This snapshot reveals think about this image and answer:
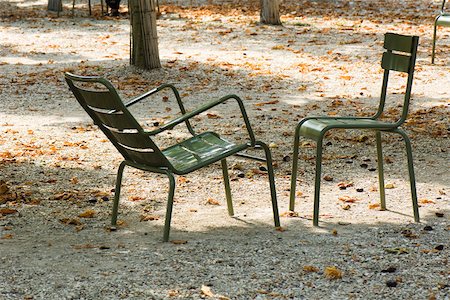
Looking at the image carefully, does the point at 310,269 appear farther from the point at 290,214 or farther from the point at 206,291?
the point at 290,214

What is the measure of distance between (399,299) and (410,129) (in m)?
3.71

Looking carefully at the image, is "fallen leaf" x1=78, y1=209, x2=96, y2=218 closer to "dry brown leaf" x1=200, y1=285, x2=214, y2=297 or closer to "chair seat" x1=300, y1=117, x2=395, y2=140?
"chair seat" x1=300, y1=117, x2=395, y2=140

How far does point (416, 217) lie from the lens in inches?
198

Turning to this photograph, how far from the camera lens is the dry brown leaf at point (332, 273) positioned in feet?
13.7

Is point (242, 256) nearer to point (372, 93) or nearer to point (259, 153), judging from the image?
point (259, 153)

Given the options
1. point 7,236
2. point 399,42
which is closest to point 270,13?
point 399,42

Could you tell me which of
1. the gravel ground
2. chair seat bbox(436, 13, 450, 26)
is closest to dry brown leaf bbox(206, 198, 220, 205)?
the gravel ground

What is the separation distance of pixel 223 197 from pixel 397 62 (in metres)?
1.44

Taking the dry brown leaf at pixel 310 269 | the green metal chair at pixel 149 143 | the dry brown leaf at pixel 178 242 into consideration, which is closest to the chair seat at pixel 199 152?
the green metal chair at pixel 149 143

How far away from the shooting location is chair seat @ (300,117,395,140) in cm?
482

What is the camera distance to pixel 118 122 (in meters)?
4.52

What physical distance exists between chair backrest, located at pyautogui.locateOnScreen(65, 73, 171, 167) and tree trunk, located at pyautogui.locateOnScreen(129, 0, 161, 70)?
513 cm

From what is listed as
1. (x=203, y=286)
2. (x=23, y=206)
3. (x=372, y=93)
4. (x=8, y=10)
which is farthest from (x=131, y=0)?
(x=8, y=10)

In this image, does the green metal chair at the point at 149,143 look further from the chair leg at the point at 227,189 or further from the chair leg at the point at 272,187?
the chair leg at the point at 227,189
